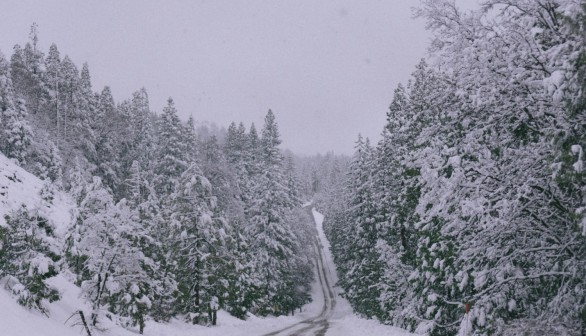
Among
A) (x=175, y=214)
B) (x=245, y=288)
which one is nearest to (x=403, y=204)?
(x=175, y=214)

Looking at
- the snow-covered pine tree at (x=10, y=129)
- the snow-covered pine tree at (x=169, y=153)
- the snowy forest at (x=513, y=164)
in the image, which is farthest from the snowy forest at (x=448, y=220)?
the snow-covered pine tree at (x=10, y=129)

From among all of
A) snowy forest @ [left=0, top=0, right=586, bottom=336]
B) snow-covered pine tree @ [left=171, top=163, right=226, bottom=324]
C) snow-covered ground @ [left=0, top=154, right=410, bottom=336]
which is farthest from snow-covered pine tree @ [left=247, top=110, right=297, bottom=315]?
snow-covered pine tree @ [left=171, top=163, right=226, bottom=324]

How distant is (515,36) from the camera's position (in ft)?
28.1

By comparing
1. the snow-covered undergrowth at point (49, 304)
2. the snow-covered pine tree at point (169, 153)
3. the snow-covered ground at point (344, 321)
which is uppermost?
the snow-covered pine tree at point (169, 153)

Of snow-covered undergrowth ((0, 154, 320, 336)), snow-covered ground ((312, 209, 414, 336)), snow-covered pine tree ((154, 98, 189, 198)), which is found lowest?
snow-covered ground ((312, 209, 414, 336))

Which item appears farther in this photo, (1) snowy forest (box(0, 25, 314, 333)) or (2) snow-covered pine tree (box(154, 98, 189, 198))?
(2) snow-covered pine tree (box(154, 98, 189, 198))

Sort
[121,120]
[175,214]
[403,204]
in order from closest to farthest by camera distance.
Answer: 1. [403,204]
2. [175,214]
3. [121,120]

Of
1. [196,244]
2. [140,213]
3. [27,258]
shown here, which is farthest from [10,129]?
[27,258]

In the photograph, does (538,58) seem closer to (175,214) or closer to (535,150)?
(535,150)

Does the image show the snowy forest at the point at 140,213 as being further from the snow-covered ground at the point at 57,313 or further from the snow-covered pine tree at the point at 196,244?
the snow-covered ground at the point at 57,313

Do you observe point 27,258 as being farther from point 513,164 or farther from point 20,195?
point 513,164

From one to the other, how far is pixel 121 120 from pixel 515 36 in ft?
194

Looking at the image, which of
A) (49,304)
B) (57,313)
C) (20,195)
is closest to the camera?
(57,313)

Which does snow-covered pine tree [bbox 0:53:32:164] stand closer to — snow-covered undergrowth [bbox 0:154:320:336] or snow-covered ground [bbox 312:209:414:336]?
snow-covered undergrowth [bbox 0:154:320:336]
